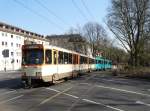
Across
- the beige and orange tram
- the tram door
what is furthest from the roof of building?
the beige and orange tram

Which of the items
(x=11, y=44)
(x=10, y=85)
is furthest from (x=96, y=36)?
(x=10, y=85)

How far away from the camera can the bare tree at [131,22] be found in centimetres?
5748

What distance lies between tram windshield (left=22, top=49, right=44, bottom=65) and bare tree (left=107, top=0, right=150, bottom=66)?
34.3 metres

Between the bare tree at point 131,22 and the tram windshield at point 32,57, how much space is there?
34293 millimetres

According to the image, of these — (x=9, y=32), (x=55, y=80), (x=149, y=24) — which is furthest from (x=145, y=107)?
(x=9, y=32)

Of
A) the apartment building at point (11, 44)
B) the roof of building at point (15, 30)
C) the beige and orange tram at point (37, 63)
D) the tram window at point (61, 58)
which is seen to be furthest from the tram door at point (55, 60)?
the roof of building at point (15, 30)

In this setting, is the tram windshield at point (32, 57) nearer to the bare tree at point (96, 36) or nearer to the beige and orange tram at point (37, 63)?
the beige and orange tram at point (37, 63)

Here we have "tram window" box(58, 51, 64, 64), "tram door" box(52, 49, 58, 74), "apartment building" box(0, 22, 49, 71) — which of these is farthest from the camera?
"apartment building" box(0, 22, 49, 71)

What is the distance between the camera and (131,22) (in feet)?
194

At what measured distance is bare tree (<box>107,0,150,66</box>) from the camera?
57478mm

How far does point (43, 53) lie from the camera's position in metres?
25.8

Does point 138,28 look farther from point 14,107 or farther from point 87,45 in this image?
point 87,45

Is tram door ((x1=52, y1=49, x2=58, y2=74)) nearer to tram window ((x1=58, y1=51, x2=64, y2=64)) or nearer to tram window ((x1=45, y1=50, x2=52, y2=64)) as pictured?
tram window ((x1=45, y1=50, x2=52, y2=64))

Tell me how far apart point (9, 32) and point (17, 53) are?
24.0 ft
